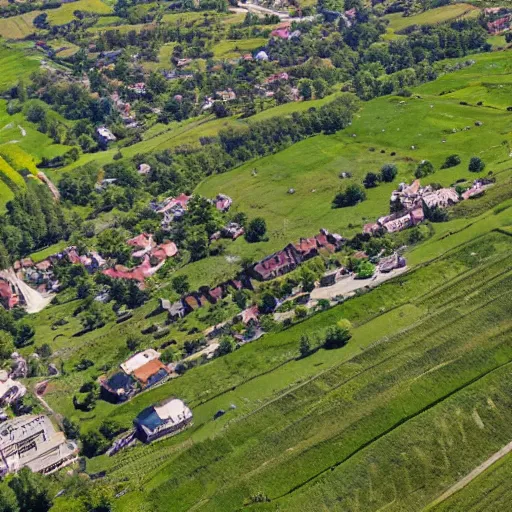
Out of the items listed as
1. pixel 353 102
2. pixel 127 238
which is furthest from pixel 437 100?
pixel 127 238

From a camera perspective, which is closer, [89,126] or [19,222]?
[19,222]

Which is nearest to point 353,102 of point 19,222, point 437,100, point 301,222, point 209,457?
point 437,100

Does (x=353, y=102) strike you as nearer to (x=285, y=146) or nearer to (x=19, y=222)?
(x=285, y=146)

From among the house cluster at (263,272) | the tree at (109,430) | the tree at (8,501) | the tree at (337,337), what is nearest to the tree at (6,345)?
the house cluster at (263,272)

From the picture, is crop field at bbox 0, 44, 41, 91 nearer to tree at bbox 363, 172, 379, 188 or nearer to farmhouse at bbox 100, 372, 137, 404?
tree at bbox 363, 172, 379, 188

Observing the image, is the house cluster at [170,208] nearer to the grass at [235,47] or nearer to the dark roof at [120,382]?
the dark roof at [120,382]

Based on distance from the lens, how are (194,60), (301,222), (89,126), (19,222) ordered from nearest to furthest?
(301,222), (19,222), (89,126), (194,60)

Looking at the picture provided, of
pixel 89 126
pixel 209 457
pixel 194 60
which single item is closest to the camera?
pixel 209 457
